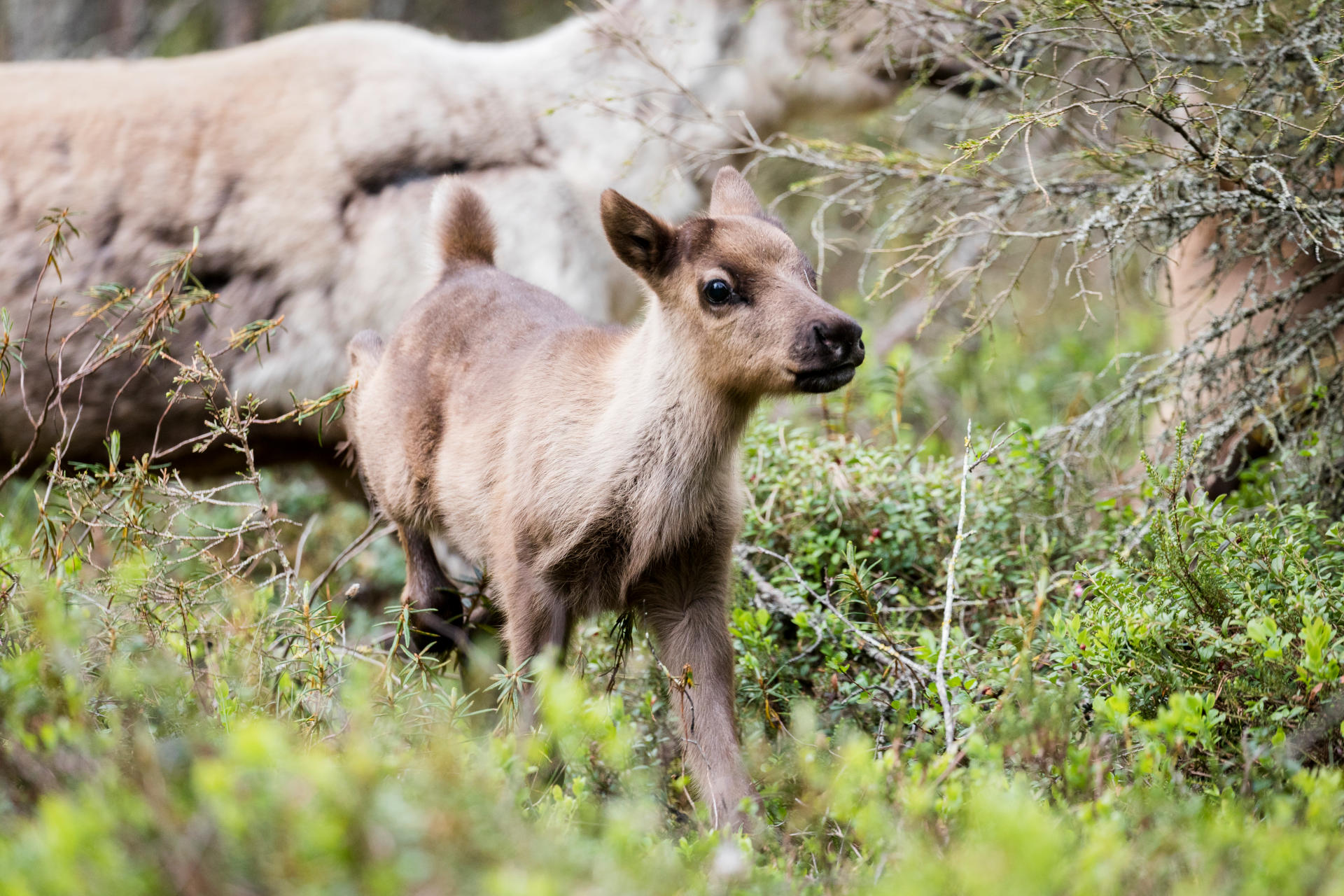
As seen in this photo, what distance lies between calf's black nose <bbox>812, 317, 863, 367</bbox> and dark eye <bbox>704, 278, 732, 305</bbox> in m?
0.40

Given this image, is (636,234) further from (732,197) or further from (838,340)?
(838,340)

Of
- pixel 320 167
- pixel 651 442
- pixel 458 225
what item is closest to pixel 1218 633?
pixel 651 442

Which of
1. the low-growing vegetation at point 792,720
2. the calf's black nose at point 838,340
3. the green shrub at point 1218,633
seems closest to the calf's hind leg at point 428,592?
the low-growing vegetation at point 792,720

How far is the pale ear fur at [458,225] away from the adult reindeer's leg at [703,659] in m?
2.04

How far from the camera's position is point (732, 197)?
4.87 m

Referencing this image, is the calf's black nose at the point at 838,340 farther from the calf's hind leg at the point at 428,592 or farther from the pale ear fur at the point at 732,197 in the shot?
the calf's hind leg at the point at 428,592

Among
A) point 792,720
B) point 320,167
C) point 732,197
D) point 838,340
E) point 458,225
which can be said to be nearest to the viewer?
point 838,340

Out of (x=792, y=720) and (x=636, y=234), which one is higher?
(x=636, y=234)

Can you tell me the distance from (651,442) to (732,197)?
52.7 inches

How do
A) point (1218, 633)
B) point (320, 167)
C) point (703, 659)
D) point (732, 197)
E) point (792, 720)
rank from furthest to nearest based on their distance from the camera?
point (320, 167) → point (732, 197) → point (792, 720) → point (703, 659) → point (1218, 633)

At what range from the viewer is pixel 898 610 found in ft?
14.7

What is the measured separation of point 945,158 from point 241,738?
4.91 meters

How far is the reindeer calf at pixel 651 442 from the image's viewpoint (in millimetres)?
3996

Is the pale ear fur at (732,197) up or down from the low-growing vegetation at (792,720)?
up
